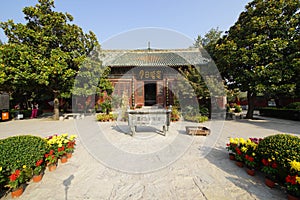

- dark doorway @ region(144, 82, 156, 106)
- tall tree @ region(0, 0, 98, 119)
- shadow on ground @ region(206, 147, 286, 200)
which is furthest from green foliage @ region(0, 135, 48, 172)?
dark doorway @ region(144, 82, 156, 106)

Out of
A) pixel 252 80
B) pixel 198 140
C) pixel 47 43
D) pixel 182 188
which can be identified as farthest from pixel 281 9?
pixel 47 43

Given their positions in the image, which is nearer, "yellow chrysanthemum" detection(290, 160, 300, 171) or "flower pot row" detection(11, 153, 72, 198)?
"yellow chrysanthemum" detection(290, 160, 300, 171)

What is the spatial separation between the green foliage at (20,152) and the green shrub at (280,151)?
13.4ft

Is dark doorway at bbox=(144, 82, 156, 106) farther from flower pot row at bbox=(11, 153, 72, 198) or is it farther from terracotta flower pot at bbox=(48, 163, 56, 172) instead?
terracotta flower pot at bbox=(48, 163, 56, 172)

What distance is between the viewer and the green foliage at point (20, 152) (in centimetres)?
222

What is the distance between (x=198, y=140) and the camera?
5.05m

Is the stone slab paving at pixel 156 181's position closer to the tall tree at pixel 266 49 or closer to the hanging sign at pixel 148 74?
→ the tall tree at pixel 266 49

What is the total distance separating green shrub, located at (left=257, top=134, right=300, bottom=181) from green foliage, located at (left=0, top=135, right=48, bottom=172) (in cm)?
409

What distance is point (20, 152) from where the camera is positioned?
2398 mm

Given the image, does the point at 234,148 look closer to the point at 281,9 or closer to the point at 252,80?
the point at 252,80

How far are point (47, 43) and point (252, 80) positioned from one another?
12.2m

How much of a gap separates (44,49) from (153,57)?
9.32 meters

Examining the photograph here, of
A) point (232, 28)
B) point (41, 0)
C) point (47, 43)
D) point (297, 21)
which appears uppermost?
point (41, 0)

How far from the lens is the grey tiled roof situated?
12812 millimetres
